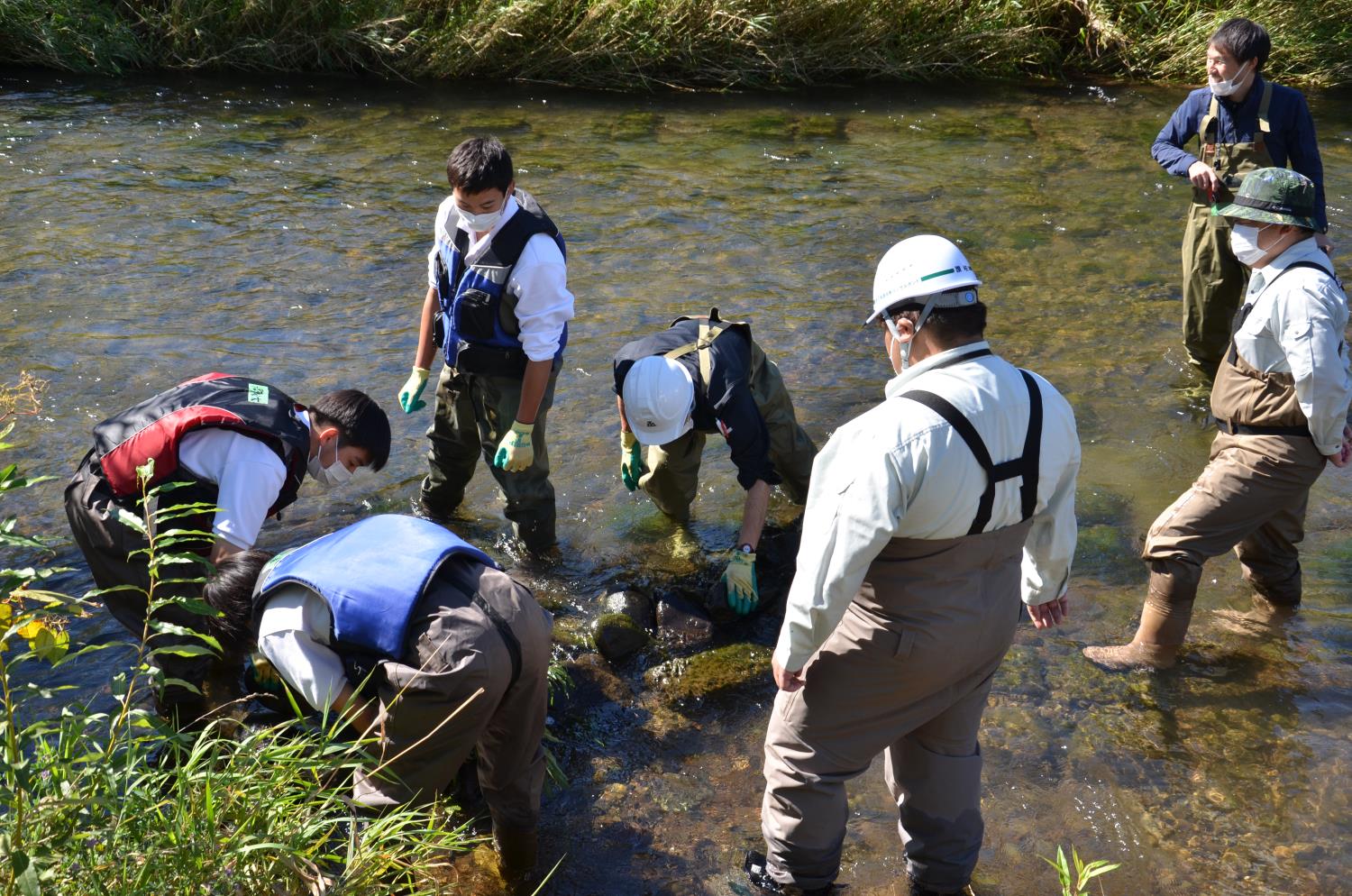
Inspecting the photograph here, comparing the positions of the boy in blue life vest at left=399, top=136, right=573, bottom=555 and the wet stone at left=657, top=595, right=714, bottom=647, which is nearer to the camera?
the boy in blue life vest at left=399, top=136, right=573, bottom=555

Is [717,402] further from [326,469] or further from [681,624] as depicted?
[326,469]

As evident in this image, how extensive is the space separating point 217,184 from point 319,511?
16.1 ft

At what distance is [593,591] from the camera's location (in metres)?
4.96

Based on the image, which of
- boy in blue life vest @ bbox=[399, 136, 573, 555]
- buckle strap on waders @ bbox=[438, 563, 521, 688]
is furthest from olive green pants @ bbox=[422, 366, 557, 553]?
buckle strap on waders @ bbox=[438, 563, 521, 688]

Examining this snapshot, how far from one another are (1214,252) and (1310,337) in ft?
8.09

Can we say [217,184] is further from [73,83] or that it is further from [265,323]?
[73,83]

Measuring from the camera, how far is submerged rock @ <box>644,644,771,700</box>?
170 inches

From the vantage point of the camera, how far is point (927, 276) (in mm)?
2871

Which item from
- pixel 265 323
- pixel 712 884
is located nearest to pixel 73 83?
pixel 265 323

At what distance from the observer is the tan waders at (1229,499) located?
13.4 feet

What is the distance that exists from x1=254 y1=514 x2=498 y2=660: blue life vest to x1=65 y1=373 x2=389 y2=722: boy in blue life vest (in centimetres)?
45

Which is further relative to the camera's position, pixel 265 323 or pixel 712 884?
pixel 265 323

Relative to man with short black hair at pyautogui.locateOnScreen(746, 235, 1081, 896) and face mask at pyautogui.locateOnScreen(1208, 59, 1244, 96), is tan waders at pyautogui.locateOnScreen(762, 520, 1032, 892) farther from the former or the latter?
face mask at pyautogui.locateOnScreen(1208, 59, 1244, 96)

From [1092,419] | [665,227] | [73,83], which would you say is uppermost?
[73,83]
